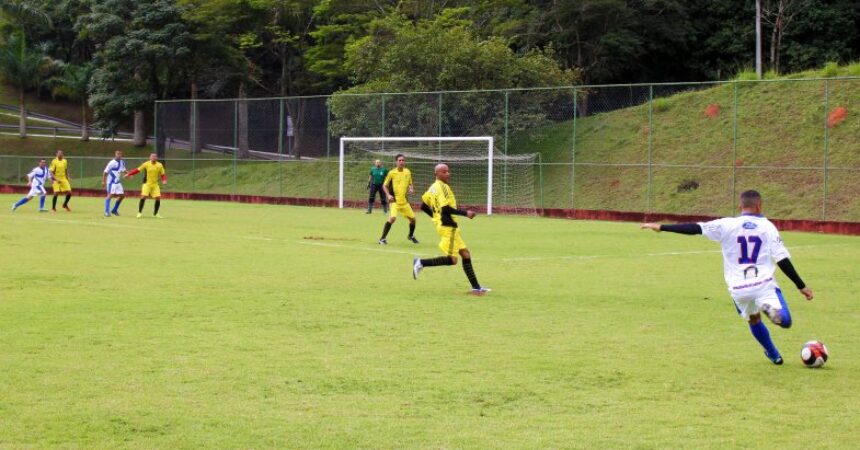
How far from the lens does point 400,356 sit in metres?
9.79

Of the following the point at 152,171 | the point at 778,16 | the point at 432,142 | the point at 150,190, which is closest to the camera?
the point at 152,171

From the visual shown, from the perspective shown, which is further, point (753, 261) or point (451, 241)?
point (451, 241)

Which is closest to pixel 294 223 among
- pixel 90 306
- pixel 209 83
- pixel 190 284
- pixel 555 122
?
pixel 555 122

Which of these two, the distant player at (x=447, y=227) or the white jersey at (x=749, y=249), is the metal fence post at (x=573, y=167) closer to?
the distant player at (x=447, y=227)

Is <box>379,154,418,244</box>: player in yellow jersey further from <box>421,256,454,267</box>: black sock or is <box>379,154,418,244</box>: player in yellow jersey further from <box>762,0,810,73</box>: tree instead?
<box>762,0,810,73</box>: tree

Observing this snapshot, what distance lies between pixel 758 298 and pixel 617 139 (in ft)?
104

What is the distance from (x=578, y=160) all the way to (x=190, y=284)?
85.8ft

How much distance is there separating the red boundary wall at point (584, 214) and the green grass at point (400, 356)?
11318 millimetres

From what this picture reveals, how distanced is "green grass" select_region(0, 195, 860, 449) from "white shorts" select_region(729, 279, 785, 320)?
20.9 inches

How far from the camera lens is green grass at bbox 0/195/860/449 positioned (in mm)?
7172

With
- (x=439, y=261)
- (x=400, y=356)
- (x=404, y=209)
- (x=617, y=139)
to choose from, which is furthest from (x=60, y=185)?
(x=400, y=356)

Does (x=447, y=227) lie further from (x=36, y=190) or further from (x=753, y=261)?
(x=36, y=190)

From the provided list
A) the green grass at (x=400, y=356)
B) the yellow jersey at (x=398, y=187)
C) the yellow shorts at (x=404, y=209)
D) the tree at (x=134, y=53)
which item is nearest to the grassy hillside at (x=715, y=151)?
the yellow jersey at (x=398, y=187)

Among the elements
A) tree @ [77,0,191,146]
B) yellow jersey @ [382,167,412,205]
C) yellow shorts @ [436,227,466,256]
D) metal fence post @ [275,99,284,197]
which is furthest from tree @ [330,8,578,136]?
yellow shorts @ [436,227,466,256]
